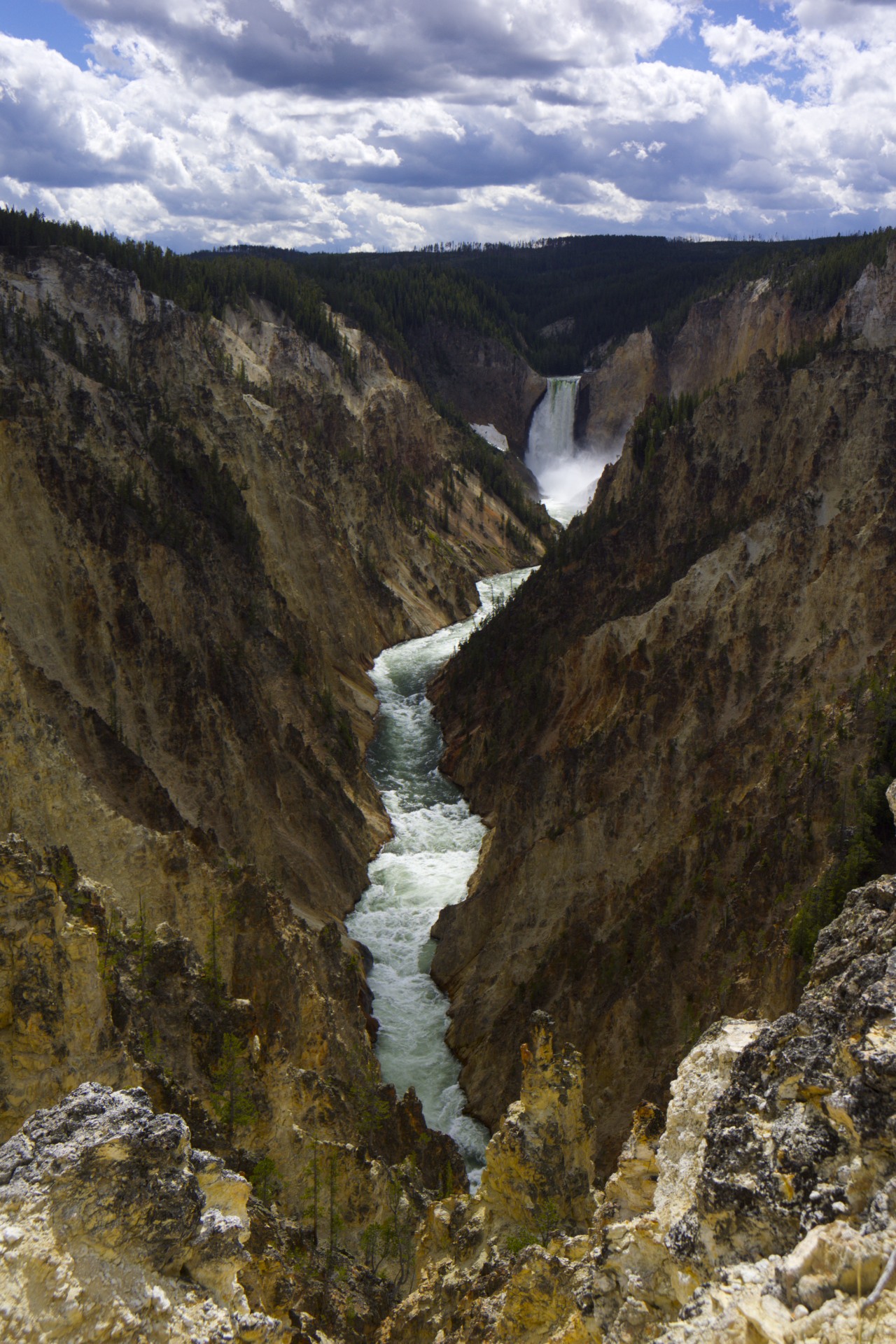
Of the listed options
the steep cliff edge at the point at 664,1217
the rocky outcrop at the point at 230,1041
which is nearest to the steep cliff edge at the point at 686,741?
the rocky outcrop at the point at 230,1041

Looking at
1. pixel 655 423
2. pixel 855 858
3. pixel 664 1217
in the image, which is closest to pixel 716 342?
pixel 655 423

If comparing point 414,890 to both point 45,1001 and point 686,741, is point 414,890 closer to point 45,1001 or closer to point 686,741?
point 686,741

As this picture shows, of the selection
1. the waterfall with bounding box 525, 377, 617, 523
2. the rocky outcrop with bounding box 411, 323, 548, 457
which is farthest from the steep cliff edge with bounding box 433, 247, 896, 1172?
the rocky outcrop with bounding box 411, 323, 548, 457

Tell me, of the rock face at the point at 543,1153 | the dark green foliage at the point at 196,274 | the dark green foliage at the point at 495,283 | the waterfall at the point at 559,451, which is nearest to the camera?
the rock face at the point at 543,1153

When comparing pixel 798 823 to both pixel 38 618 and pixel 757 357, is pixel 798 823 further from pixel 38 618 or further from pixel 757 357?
pixel 757 357

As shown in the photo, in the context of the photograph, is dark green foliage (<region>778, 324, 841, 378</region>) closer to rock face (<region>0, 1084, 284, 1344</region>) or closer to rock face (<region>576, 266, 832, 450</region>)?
rock face (<region>576, 266, 832, 450</region>)

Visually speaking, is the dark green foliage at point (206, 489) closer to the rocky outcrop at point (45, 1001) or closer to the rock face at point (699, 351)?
the rocky outcrop at point (45, 1001)
